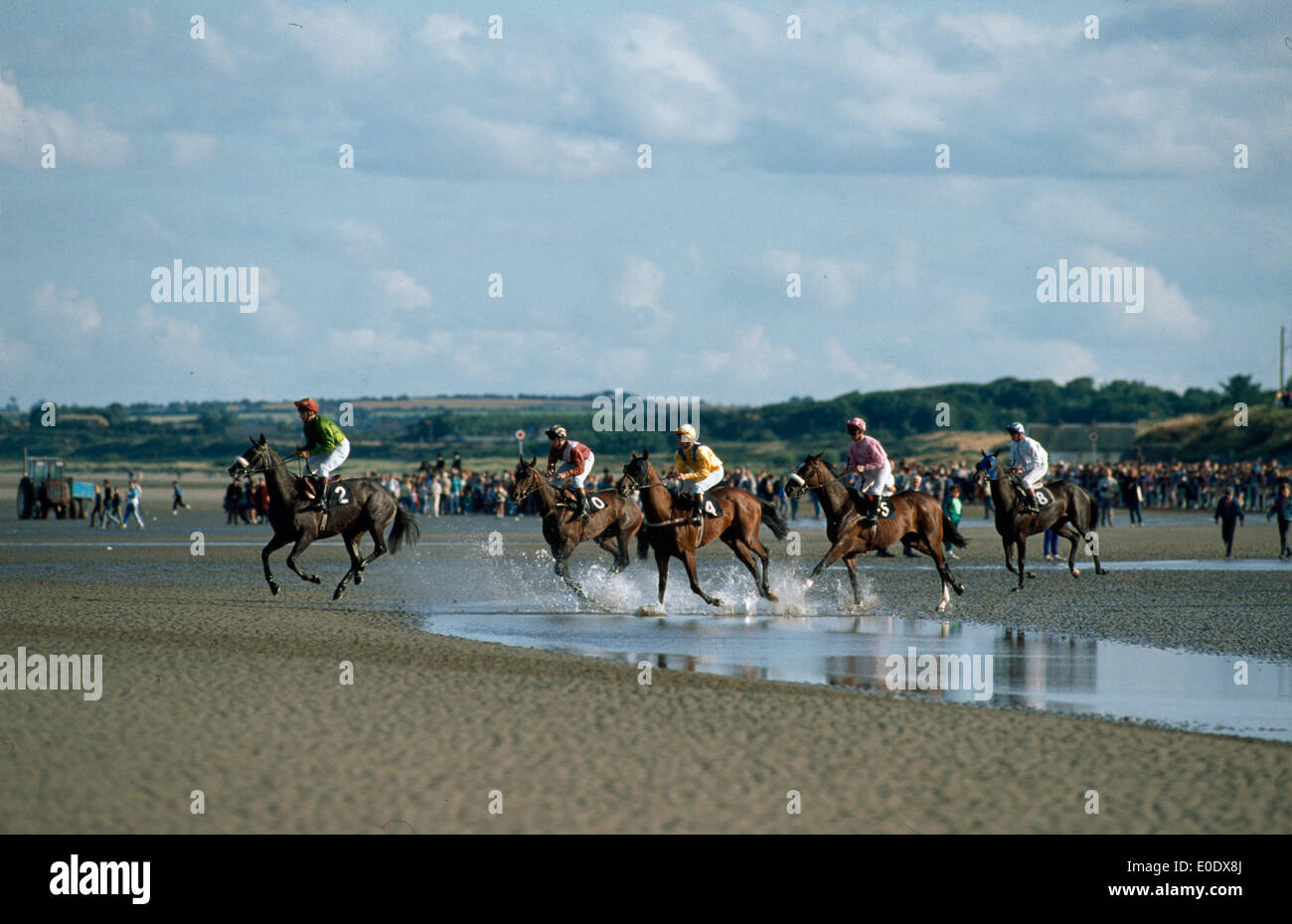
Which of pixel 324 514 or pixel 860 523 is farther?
pixel 324 514

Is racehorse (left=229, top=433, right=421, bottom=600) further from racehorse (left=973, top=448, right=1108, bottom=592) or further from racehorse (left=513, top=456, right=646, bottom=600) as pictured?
racehorse (left=973, top=448, right=1108, bottom=592)

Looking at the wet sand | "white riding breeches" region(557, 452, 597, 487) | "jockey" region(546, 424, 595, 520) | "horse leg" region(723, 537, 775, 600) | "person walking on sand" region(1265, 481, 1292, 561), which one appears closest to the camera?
the wet sand

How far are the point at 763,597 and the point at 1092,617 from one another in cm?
432

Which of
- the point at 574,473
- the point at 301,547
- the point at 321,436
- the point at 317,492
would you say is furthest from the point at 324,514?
the point at 574,473

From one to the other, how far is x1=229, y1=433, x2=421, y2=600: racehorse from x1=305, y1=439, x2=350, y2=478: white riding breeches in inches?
9.6

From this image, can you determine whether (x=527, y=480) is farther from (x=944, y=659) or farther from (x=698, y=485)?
(x=944, y=659)

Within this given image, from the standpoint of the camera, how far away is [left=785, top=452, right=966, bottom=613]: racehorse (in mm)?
19438

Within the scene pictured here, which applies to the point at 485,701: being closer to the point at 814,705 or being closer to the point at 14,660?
the point at 814,705

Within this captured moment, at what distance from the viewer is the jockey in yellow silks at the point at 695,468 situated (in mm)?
19547

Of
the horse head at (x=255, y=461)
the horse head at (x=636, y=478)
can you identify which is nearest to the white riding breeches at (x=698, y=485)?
the horse head at (x=636, y=478)

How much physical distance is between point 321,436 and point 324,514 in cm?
104

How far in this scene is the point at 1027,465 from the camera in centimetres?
2342

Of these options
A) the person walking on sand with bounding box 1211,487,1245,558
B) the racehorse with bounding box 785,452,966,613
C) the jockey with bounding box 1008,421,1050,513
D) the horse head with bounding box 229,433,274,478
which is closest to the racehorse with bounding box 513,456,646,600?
the racehorse with bounding box 785,452,966,613

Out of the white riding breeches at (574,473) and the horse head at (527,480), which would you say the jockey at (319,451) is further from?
the white riding breeches at (574,473)
